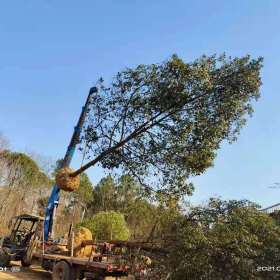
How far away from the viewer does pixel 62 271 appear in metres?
12.0

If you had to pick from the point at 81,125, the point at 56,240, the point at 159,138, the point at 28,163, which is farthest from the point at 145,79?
the point at 28,163

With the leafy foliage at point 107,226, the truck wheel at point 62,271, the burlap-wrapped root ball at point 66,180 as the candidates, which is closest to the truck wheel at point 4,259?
the truck wheel at point 62,271

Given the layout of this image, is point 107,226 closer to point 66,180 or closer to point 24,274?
point 24,274

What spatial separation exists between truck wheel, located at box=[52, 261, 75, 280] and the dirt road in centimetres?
125

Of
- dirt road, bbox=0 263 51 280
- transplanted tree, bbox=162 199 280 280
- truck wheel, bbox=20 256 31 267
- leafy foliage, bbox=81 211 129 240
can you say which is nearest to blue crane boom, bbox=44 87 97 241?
truck wheel, bbox=20 256 31 267

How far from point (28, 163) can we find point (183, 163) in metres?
19.4

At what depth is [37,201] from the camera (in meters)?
29.9

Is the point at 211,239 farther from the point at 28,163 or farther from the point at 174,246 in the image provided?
the point at 28,163


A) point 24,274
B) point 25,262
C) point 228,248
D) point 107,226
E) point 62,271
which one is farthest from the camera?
point 107,226

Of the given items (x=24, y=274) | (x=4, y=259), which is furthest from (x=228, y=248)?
(x=4, y=259)

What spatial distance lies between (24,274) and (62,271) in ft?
7.43

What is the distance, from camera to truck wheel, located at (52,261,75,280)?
11.9 m

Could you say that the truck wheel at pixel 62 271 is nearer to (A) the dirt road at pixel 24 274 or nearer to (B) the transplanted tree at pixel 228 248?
(A) the dirt road at pixel 24 274

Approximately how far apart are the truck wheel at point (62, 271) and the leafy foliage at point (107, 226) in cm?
1170
